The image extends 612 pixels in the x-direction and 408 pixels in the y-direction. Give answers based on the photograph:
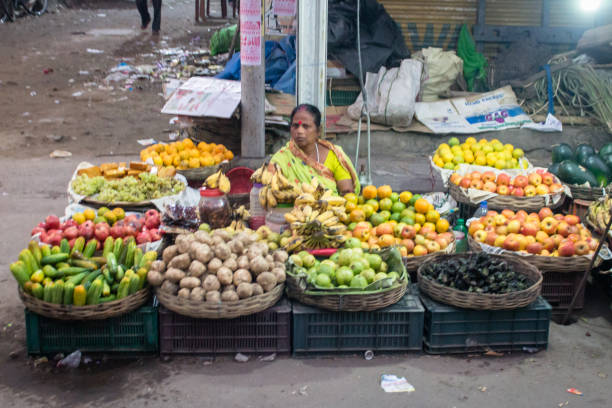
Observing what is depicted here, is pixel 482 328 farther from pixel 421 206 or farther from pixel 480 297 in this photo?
pixel 421 206

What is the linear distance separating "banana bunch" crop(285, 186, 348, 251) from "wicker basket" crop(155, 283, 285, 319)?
68cm

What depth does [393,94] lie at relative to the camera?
8320 mm

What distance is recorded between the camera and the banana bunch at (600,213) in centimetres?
511

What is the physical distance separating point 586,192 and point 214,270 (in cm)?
379

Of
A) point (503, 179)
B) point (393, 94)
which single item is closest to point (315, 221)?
point (503, 179)

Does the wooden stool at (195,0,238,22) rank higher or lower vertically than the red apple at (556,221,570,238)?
higher

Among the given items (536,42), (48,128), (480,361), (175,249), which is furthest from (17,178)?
(536,42)

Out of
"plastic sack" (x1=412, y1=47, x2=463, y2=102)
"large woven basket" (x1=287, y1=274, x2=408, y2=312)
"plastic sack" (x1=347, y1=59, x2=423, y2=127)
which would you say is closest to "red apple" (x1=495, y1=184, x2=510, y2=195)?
"large woven basket" (x1=287, y1=274, x2=408, y2=312)

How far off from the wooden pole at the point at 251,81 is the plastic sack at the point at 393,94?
1780 millimetres

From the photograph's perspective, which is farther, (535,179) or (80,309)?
(535,179)

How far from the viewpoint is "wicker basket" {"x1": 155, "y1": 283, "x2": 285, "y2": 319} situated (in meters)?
3.86

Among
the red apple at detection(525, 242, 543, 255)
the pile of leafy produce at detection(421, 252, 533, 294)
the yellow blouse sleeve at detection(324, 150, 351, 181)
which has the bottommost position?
the pile of leafy produce at detection(421, 252, 533, 294)

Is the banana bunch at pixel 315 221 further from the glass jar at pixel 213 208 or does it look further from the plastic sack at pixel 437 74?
the plastic sack at pixel 437 74

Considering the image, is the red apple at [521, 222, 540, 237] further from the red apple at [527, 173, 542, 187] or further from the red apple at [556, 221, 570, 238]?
the red apple at [527, 173, 542, 187]
